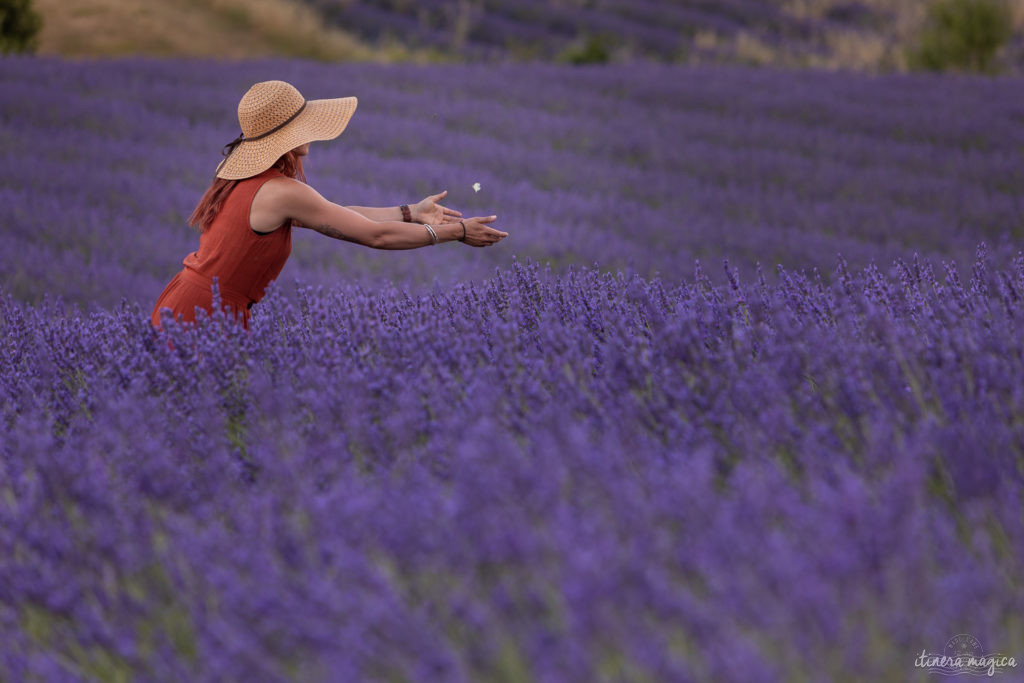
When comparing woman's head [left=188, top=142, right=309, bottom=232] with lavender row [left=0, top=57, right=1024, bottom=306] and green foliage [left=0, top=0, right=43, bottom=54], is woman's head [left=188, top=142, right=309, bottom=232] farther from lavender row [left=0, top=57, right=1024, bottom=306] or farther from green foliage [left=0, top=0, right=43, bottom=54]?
green foliage [left=0, top=0, right=43, bottom=54]

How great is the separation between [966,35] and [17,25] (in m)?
13.0

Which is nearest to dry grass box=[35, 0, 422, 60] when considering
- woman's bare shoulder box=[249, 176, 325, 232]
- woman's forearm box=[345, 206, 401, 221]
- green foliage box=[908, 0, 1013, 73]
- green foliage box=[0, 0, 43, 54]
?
green foliage box=[0, 0, 43, 54]

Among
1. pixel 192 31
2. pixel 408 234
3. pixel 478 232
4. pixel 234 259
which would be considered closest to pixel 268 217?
pixel 234 259

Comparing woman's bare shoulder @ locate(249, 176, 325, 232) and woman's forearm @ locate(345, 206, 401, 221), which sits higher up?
woman's bare shoulder @ locate(249, 176, 325, 232)

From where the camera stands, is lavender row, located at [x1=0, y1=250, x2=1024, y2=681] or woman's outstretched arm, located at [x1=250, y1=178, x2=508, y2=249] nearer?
lavender row, located at [x1=0, y1=250, x2=1024, y2=681]

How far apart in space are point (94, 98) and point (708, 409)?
9.06 meters

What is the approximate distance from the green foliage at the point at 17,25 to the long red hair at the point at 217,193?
476 inches

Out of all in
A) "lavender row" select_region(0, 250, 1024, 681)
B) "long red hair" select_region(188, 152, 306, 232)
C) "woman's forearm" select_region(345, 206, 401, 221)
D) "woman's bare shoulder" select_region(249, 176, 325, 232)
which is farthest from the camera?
"woman's forearm" select_region(345, 206, 401, 221)

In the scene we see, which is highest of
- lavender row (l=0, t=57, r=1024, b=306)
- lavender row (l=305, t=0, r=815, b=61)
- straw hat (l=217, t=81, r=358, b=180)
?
lavender row (l=305, t=0, r=815, b=61)

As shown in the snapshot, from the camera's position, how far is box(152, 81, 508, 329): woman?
316 cm

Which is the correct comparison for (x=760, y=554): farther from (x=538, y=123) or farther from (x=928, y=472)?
(x=538, y=123)

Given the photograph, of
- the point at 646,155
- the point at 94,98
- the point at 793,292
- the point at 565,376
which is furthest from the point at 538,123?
the point at 565,376

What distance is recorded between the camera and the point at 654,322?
2.46 metres

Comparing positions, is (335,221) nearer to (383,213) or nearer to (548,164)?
(383,213)
